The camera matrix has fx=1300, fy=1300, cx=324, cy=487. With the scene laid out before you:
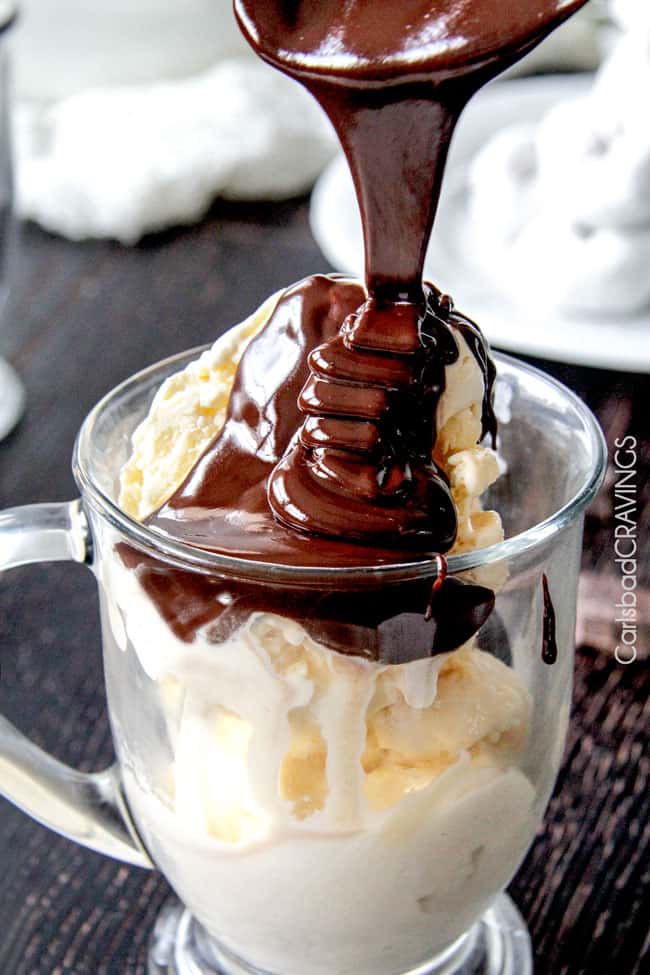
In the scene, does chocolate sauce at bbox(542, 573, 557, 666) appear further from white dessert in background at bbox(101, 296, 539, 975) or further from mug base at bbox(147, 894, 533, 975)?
mug base at bbox(147, 894, 533, 975)

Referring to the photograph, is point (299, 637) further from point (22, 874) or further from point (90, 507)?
point (22, 874)

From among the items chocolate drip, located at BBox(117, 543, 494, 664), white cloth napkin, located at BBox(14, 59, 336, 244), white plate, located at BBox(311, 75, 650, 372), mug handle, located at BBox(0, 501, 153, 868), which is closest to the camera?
chocolate drip, located at BBox(117, 543, 494, 664)

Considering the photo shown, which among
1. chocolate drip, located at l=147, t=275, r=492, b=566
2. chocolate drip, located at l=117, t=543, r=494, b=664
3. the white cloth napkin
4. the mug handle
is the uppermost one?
chocolate drip, located at l=147, t=275, r=492, b=566

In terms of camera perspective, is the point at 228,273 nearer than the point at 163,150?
Yes

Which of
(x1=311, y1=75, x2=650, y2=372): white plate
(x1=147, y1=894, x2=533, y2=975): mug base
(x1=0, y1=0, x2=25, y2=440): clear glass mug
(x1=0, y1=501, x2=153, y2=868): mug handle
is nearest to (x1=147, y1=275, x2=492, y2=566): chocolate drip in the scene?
(x1=0, y1=501, x2=153, y2=868): mug handle

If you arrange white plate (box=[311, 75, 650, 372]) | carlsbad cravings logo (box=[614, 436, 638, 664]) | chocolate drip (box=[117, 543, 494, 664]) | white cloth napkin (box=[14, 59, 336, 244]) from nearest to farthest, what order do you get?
chocolate drip (box=[117, 543, 494, 664])
carlsbad cravings logo (box=[614, 436, 638, 664])
white plate (box=[311, 75, 650, 372])
white cloth napkin (box=[14, 59, 336, 244])

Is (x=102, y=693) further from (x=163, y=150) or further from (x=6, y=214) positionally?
(x=163, y=150)

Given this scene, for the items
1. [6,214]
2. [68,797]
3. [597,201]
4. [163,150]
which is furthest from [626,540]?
[163,150]

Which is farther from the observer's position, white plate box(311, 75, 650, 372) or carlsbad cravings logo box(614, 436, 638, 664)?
white plate box(311, 75, 650, 372)

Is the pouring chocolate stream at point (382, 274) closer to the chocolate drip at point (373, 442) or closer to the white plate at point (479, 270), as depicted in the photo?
the chocolate drip at point (373, 442)
